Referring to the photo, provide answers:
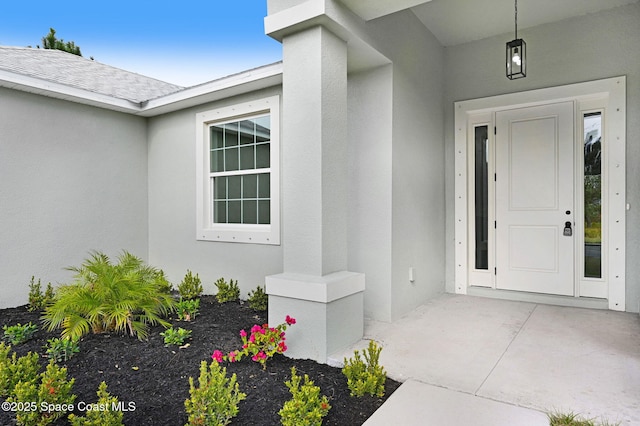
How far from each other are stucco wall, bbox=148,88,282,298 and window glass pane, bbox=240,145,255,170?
0.63 m

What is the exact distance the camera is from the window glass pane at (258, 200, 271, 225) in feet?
16.5

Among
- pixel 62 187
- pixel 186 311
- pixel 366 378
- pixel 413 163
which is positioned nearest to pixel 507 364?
pixel 366 378

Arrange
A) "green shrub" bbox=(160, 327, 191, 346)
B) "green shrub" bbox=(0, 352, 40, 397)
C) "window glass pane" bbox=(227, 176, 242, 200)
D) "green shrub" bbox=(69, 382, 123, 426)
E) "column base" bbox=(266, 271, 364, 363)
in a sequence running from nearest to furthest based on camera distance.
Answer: "green shrub" bbox=(69, 382, 123, 426), "green shrub" bbox=(0, 352, 40, 397), "column base" bbox=(266, 271, 364, 363), "green shrub" bbox=(160, 327, 191, 346), "window glass pane" bbox=(227, 176, 242, 200)

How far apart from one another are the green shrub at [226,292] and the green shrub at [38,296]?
1.97 meters

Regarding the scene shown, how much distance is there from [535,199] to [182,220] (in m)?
4.85

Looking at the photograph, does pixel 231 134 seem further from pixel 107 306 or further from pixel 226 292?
pixel 107 306

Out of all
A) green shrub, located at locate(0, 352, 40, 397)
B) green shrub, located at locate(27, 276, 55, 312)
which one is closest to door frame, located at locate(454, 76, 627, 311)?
green shrub, located at locate(0, 352, 40, 397)

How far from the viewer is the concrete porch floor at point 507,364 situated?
2.16 metres

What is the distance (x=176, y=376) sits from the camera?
2762mm

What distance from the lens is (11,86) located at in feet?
15.0

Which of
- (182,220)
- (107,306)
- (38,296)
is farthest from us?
(182,220)

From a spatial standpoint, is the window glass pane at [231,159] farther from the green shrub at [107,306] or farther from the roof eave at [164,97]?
the green shrub at [107,306]

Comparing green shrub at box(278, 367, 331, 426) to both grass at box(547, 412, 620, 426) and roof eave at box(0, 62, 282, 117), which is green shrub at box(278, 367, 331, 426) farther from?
roof eave at box(0, 62, 282, 117)

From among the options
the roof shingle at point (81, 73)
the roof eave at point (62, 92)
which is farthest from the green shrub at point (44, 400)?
the roof shingle at point (81, 73)
